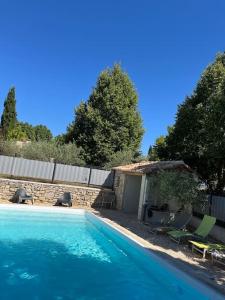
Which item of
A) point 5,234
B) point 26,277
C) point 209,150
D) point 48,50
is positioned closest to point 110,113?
point 48,50

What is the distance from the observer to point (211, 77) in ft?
80.4

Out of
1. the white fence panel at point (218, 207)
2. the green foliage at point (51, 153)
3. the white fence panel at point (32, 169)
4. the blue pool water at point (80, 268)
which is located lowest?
the blue pool water at point (80, 268)

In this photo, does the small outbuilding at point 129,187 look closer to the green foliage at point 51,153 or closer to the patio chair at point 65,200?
the patio chair at point 65,200

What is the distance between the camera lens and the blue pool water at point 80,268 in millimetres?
8477

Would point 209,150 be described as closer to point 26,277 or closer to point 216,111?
point 216,111

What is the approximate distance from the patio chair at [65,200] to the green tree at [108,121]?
39.6 feet

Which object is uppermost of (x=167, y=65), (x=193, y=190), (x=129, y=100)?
(x=129, y=100)

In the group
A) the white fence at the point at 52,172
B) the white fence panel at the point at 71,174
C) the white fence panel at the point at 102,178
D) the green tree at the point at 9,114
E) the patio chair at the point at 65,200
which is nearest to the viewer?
the patio chair at the point at 65,200

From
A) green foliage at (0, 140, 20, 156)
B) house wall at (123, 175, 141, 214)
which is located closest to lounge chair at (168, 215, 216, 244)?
house wall at (123, 175, 141, 214)

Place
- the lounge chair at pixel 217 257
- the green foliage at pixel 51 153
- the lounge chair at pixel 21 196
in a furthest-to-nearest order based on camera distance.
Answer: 1. the green foliage at pixel 51 153
2. the lounge chair at pixel 21 196
3. the lounge chair at pixel 217 257

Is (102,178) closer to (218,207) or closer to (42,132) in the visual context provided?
(218,207)

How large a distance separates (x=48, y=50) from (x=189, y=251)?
17.4m

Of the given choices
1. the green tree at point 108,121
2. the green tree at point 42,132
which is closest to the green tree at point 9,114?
the green tree at point 108,121

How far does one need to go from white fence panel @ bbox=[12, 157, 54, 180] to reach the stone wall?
1.99m
